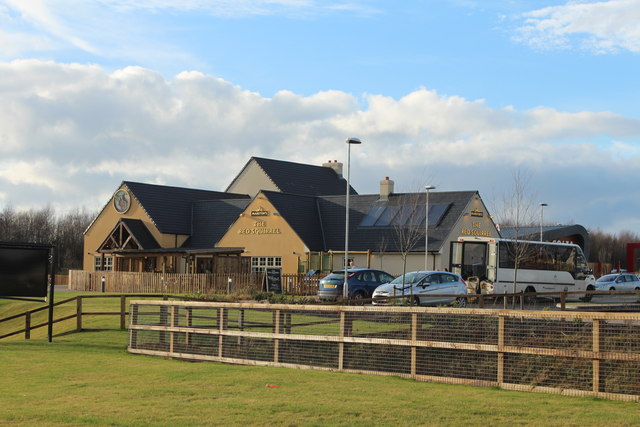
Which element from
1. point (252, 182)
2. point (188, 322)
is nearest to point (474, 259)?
point (188, 322)

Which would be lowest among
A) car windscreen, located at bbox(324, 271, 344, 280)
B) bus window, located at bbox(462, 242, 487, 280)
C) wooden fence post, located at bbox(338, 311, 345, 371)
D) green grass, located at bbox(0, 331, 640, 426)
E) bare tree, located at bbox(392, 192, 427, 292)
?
green grass, located at bbox(0, 331, 640, 426)

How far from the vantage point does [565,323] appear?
12750mm

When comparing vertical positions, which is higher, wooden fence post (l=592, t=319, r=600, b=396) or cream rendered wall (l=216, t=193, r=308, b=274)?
cream rendered wall (l=216, t=193, r=308, b=274)

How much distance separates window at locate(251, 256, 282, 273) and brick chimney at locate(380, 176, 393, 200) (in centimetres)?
822

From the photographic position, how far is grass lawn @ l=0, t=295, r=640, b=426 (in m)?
9.87

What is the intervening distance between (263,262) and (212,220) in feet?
25.6

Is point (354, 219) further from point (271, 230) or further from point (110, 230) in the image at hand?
point (110, 230)

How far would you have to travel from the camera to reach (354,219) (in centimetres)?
5394

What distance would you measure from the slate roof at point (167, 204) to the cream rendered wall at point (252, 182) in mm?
5499

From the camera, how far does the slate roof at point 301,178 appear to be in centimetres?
6675

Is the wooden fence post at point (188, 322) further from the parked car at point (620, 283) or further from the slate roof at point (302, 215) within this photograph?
the parked car at point (620, 283)

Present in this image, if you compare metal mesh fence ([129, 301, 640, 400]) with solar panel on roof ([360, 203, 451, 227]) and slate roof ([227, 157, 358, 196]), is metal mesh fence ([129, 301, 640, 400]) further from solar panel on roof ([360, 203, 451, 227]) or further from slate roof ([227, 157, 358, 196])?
slate roof ([227, 157, 358, 196])

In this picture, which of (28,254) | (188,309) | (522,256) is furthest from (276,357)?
(522,256)

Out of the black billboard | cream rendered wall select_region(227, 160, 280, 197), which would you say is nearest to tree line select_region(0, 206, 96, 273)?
cream rendered wall select_region(227, 160, 280, 197)
